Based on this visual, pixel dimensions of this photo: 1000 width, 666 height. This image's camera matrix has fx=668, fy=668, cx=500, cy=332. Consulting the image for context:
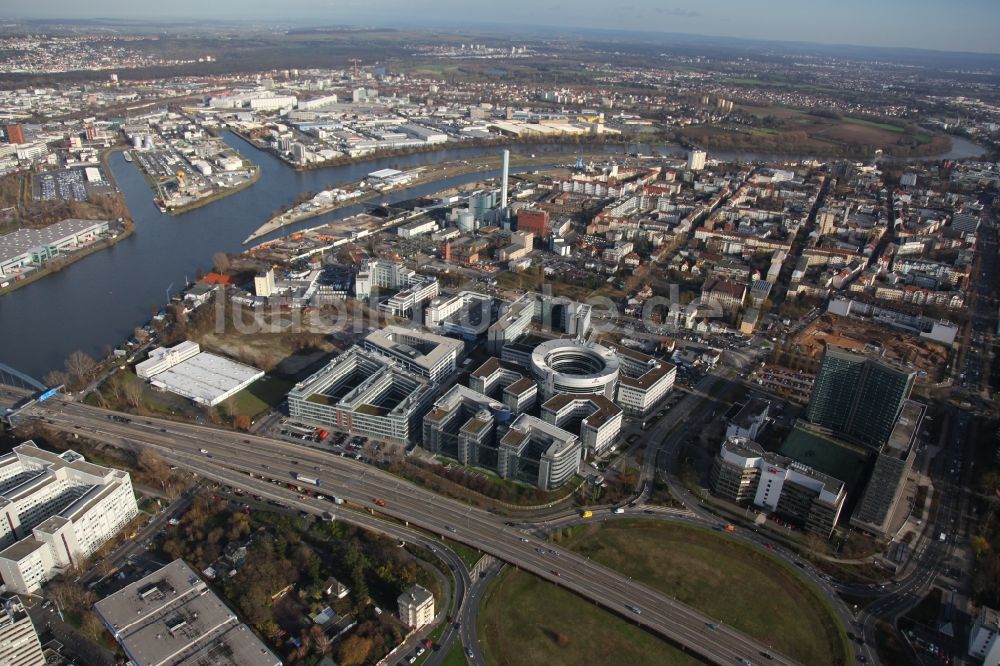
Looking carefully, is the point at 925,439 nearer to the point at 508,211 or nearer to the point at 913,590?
the point at 913,590

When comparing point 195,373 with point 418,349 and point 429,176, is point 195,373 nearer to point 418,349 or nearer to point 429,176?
point 418,349

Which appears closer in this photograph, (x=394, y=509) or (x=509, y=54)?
(x=394, y=509)

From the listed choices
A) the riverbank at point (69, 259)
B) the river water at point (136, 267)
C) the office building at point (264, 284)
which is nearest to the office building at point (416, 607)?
the river water at point (136, 267)

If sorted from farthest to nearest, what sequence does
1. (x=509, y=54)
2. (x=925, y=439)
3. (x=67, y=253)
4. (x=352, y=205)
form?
(x=509, y=54), (x=352, y=205), (x=67, y=253), (x=925, y=439)

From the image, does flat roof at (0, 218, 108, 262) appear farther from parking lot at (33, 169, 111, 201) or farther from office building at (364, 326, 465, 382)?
office building at (364, 326, 465, 382)

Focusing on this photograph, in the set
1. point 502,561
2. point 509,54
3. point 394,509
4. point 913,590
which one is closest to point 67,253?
point 394,509

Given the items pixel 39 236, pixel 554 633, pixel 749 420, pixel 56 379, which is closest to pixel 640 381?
pixel 749 420

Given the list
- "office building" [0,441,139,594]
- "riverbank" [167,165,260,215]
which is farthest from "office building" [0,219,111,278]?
"office building" [0,441,139,594]
